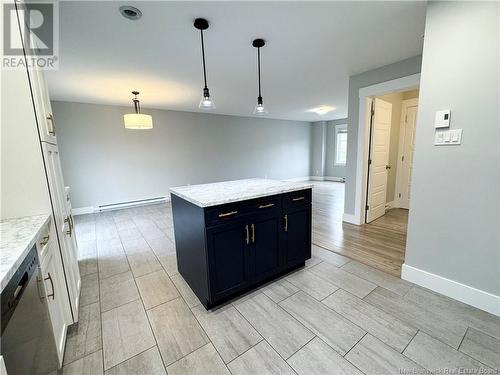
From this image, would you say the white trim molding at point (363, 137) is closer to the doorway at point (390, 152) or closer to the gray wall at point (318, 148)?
the doorway at point (390, 152)

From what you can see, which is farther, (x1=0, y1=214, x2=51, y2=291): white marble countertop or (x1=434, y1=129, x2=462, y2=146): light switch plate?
(x1=434, y1=129, x2=462, y2=146): light switch plate

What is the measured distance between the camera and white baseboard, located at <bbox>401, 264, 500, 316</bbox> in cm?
164

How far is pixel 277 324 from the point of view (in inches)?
63.2

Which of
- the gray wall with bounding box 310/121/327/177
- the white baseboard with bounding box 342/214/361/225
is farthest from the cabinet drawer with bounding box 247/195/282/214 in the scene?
the gray wall with bounding box 310/121/327/177

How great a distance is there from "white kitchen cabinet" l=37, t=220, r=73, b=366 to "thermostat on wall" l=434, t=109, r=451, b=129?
2862 millimetres

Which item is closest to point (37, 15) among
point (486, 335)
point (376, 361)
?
point (376, 361)

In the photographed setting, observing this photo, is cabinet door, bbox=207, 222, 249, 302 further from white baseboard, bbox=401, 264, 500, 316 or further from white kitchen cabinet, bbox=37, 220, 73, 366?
white baseboard, bbox=401, 264, 500, 316

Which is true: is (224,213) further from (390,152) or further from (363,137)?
(390,152)

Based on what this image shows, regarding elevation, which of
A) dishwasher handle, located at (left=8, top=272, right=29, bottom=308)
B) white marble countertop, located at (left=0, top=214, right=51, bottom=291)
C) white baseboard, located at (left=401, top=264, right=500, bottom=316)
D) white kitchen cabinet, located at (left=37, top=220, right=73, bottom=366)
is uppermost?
white marble countertop, located at (left=0, top=214, right=51, bottom=291)

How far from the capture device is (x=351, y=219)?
3.70 m

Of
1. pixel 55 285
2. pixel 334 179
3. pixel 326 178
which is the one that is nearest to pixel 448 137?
pixel 55 285

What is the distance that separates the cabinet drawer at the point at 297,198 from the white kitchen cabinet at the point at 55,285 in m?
1.74

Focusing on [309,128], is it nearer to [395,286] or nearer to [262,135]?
[262,135]

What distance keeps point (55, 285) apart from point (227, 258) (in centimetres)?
112
